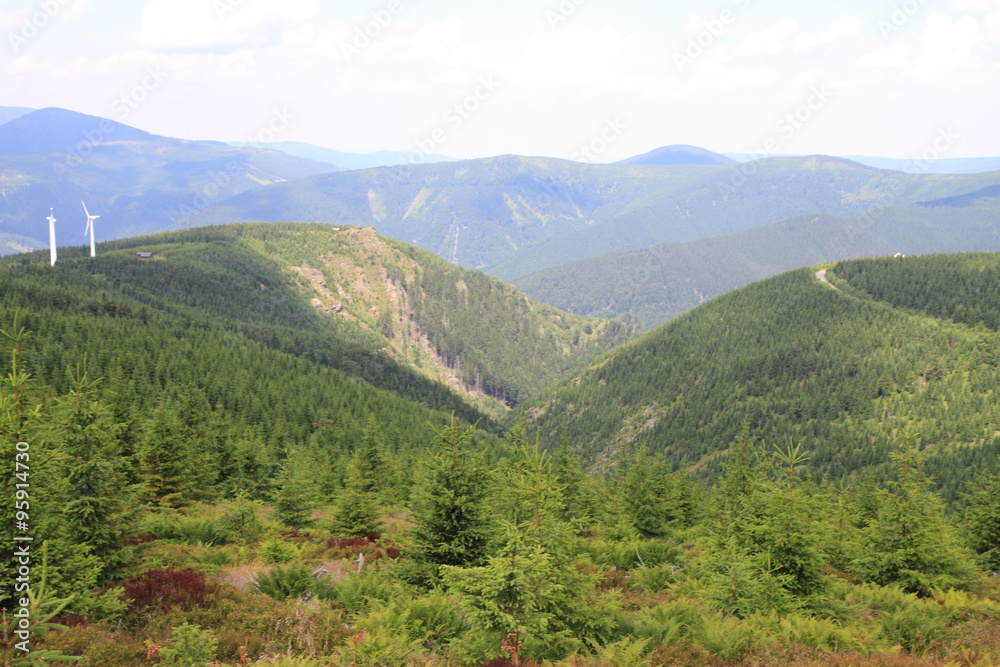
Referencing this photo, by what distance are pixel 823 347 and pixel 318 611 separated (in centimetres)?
21687

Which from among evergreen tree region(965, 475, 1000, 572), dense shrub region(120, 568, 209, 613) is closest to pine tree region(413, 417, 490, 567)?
dense shrub region(120, 568, 209, 613)

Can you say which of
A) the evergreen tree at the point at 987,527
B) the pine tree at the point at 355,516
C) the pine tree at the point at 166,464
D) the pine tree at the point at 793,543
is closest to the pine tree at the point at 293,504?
the pine tree at the point at 355,516

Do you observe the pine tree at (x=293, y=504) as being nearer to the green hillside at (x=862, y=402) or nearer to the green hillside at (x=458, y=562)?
the green hillside at (x=458, y=562)

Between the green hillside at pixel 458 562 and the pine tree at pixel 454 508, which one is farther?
the pine tree at pixel 454 508

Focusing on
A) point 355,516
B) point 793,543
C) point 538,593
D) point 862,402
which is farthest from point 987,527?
point 862,402

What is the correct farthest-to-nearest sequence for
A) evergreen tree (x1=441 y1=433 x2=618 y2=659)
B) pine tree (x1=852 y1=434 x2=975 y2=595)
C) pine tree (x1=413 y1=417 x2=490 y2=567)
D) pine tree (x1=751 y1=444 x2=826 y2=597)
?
pine tree (x1=852 y1=434 x2=975 y2=595), pine tree (x1=751 y1=444 x2=826 y2=597), pine tree (x1=413 y1=417 x2=490 y2=567), evergreen tree (x1=441 y1=433 x2=618 y2=659)

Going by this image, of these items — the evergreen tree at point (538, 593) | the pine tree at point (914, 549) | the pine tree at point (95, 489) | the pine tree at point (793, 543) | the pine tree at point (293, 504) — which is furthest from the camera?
the pine tree at point (293, 504)

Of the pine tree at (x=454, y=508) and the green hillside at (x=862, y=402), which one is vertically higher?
the pine tree at (x=454, y=508)

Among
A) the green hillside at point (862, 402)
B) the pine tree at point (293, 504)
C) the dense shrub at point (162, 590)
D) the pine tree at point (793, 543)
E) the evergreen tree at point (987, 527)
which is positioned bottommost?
the green hillside at point (862, 402)

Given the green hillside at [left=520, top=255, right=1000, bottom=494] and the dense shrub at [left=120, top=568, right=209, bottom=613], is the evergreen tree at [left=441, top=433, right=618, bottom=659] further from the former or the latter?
the green hillside at [left=520, top=255, right=1000, bottom=494]

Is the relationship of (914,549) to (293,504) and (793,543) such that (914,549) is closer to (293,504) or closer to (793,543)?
(793,543)

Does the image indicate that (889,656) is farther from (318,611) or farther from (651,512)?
(651,512)

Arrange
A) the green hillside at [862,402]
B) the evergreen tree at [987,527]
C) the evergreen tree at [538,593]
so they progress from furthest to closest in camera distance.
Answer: the green hillside at [862,402], the evergreen tree at [987,527], the evergreen tree at [538,593]

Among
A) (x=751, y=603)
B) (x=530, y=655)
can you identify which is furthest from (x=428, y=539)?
(x=751, y=603)
